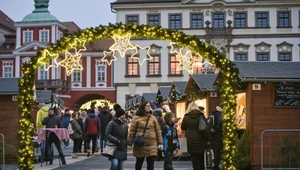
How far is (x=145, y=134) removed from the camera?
13.2 m

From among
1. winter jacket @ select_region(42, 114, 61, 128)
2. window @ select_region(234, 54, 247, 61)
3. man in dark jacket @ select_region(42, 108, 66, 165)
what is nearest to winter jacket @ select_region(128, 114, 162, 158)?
man in dark jacket @ select_region(42, 108, 66, 165)

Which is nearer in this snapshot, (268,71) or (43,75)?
(268,71)

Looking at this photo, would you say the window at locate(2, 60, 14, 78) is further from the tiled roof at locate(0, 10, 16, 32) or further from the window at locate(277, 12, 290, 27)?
the window at locate(277, 12, 290, 27)

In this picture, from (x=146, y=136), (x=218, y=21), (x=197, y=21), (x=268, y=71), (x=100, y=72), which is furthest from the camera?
Result: (x=100, y=72)

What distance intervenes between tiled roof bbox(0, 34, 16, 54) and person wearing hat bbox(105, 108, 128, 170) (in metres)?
62.6

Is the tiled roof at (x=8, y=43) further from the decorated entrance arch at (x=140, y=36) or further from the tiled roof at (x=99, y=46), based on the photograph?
the decorated entrance arch at (x=140, y=36)

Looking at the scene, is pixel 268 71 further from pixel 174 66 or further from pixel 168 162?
pixel 174 66

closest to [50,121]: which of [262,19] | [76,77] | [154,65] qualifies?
[154,65]

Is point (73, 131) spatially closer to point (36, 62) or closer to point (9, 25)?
point (36, 62)

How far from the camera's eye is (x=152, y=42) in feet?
205

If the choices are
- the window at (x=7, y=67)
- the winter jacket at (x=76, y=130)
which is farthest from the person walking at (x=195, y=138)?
the window at (x=7, y=67)

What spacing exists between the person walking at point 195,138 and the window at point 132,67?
4798cm

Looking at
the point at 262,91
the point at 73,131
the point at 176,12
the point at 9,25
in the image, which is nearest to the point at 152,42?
the point at 176,12

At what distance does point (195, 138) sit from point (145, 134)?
1.29 metres
